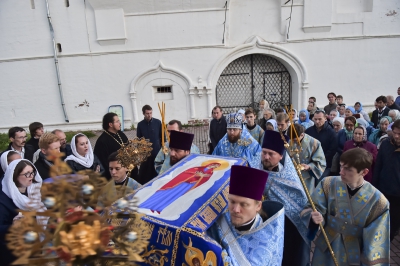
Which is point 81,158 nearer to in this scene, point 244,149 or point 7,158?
point 7,158

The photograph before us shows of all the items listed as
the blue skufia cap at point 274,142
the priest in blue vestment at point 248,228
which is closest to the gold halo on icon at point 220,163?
the blue skufia cap at point 274,142

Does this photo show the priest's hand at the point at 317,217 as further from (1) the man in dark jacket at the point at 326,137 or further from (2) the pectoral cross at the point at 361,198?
(1) the man in dark jacket at the point at 326,137

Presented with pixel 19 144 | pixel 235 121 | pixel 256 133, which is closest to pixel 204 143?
pixel 256 133

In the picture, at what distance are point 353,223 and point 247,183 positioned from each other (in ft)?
4.07

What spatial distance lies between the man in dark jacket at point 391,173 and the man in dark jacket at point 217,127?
3251mm

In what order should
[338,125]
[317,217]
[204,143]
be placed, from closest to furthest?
[317,217] → [338,125] → [204,143]

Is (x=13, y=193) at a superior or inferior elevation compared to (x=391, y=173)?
superior

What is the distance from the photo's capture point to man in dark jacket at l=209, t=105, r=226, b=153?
6.44 meters

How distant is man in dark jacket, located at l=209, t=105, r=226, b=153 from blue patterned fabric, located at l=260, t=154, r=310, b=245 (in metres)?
3.70

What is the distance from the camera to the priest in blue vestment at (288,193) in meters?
2.67

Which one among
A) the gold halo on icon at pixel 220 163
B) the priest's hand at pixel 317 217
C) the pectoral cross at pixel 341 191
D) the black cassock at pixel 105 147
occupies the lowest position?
the priest's hand at pixel 317 217

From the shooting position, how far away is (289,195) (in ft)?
8.86

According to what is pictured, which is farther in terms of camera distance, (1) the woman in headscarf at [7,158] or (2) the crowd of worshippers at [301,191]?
(1) the woman in headscarf at [7,158]

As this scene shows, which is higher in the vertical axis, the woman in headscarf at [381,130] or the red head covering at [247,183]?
the red head covering at [247,183]
